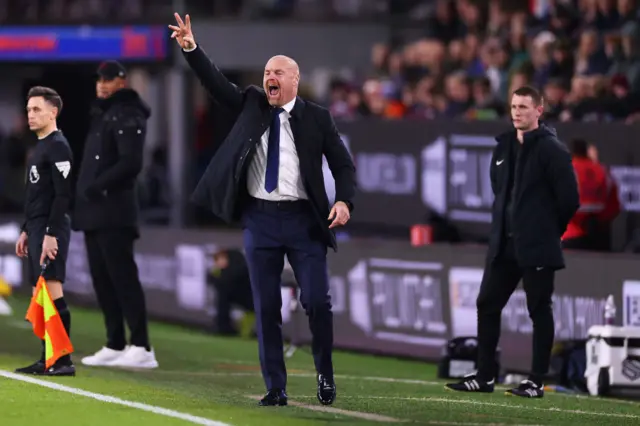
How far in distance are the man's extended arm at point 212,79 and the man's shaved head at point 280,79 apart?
21 centimetres

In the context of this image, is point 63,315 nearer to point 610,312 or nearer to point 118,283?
point 118,283

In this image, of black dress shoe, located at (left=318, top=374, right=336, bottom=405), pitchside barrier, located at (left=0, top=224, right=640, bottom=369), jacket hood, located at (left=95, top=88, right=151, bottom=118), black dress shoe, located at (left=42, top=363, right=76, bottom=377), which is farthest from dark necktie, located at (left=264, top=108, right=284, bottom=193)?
pitchside barrier, located at (left=0, top=224, right=640, bottom=369)

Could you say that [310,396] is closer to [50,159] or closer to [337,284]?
[50,159]

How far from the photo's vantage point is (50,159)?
1050 cm

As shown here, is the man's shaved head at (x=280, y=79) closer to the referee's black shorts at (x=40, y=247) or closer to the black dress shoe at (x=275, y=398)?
the black dress shoe at (x=275, y=398)

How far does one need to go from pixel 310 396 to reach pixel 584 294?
11.8 ft

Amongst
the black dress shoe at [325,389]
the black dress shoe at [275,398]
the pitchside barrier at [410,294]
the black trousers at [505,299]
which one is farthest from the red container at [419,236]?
the black dress shoe at [275,398]

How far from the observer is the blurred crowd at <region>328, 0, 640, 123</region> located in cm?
1541

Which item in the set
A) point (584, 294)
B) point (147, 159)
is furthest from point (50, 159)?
point (147, 159)

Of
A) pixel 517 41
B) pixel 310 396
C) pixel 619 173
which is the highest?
pixel 517 41

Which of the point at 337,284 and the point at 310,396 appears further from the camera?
the point at 337,284

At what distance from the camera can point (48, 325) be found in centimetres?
1063

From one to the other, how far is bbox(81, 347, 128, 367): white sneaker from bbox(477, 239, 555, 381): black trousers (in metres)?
2.93

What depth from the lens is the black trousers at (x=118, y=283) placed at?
11.9 m
